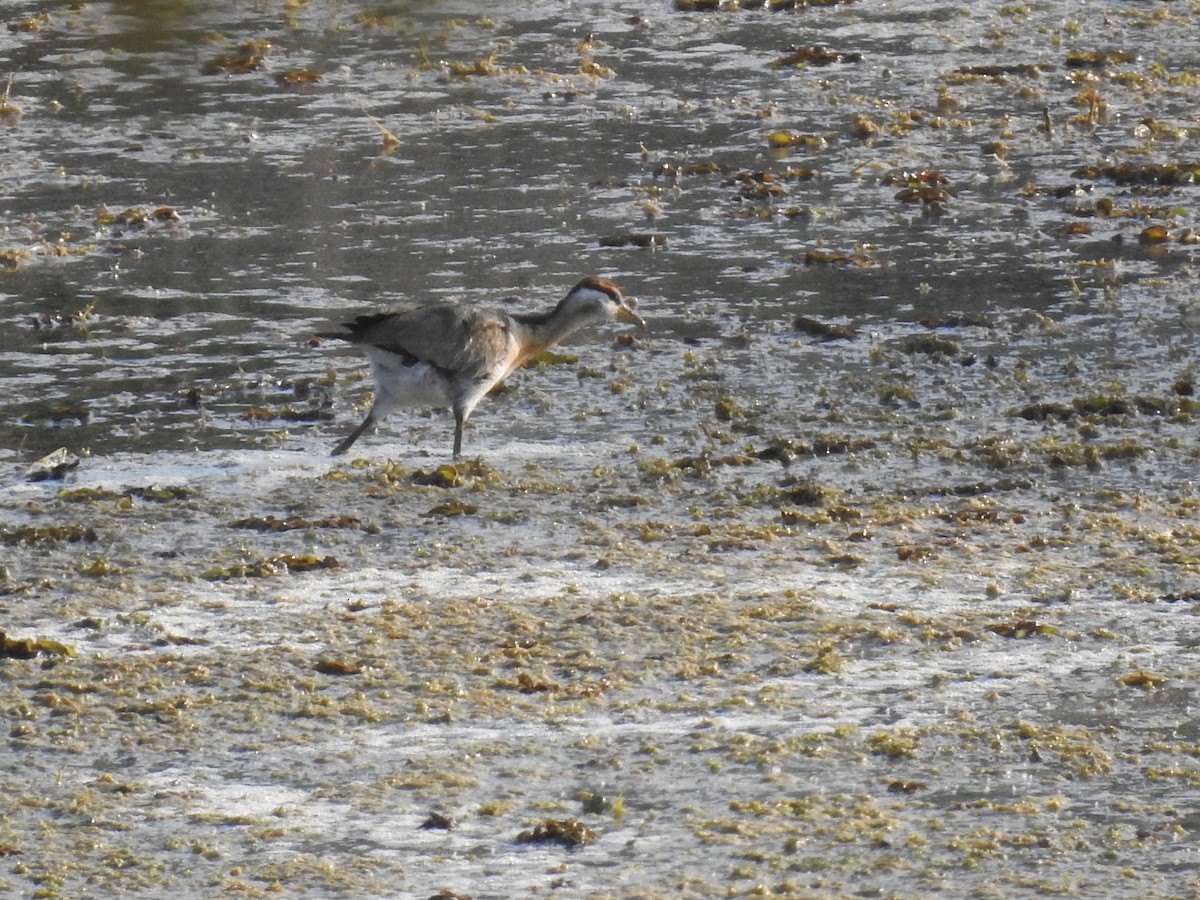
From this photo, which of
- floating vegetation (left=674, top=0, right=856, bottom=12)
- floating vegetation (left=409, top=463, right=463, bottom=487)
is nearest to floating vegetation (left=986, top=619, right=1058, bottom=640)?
floating vegetation (left=409, top=463, right=463, bottom=487)

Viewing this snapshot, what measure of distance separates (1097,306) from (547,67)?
20.2ft

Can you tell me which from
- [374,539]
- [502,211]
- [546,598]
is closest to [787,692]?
[546,598]

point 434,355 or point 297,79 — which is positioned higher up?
point 297,79

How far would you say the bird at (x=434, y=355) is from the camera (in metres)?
8.12

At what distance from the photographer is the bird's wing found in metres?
8.12

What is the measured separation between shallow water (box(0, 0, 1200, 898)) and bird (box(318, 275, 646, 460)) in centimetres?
25

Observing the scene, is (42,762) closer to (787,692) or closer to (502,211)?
(787,692)

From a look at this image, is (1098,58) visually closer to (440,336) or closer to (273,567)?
(440,336)

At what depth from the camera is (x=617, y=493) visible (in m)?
7.66

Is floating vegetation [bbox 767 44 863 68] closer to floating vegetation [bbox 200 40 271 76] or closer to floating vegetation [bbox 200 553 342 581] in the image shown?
floating vegetation [bbox 200 40 271 76]

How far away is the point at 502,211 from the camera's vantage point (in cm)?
1152

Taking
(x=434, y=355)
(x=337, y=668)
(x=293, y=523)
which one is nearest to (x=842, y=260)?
(x=434, y=355)

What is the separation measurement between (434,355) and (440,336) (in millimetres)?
157

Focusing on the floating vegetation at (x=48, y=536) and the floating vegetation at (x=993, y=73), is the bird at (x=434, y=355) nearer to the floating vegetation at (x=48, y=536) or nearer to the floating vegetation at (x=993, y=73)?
the floating vegetation at (x=48, y=536)
